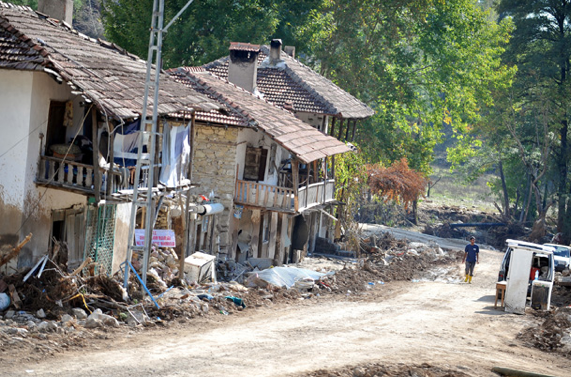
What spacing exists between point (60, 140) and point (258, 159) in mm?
11799

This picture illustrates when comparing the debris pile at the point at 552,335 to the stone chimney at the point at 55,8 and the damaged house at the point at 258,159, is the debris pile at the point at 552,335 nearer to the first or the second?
the damaged house at the point at 258,159

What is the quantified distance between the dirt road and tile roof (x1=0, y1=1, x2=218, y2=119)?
557cm

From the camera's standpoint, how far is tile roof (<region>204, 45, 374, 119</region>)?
120ft

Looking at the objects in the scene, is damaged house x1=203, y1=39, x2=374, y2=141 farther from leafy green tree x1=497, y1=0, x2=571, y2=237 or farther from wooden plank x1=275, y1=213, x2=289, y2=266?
leafy green tree x1=497, y1=0, x2=571, y2=237

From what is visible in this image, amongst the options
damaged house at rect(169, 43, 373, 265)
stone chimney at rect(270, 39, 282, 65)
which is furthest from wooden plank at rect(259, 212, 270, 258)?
stone chimney at rect(270, 39, 282, 65)

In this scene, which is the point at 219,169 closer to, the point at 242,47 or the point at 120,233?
the point at 120,233

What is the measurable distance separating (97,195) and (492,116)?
41.1 metres

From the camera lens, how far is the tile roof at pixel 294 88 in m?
36.7

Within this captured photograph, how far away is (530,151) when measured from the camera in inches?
2170

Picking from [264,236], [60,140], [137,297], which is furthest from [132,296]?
[264,236]

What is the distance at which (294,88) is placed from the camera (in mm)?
37812

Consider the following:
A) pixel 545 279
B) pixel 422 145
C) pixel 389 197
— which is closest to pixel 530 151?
pixel 422 145

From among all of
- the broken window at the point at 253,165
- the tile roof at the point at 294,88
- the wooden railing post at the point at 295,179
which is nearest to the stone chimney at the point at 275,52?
the tile roof at the point at 294,88

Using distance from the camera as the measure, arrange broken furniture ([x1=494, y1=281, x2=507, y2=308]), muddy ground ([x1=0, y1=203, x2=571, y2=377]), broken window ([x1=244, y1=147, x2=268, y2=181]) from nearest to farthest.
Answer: muddy ground ([x1=0, y1=203, x2=571, y2=377]) → broken furniture ([x1=494, y1=281, x2=507, y2=308]) → broken window ([x1=244, y1=147, x2=268, y2=181])
